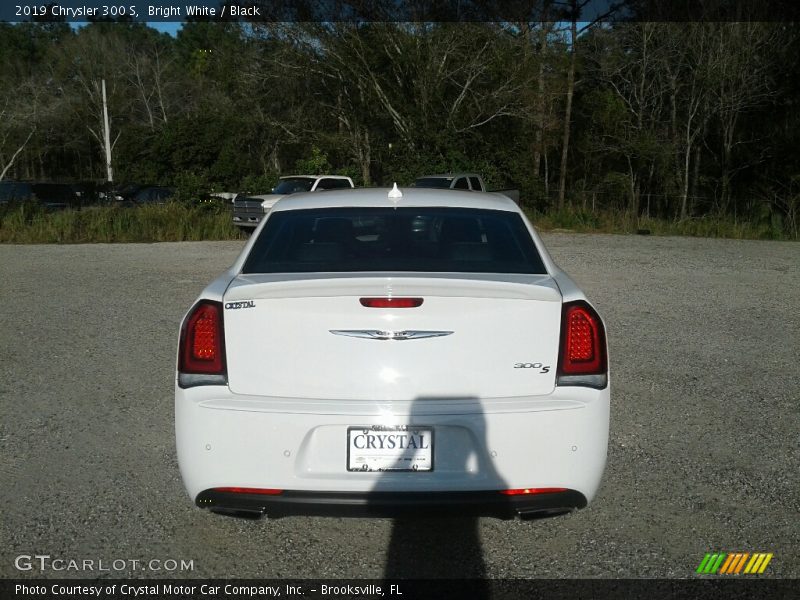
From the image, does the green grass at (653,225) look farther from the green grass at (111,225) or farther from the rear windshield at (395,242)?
the rear windshield at (395,242)

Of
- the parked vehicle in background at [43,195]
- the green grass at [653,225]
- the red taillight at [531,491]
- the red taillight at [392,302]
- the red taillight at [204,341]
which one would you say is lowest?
the green grass at [653,225]

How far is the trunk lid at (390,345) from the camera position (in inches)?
120

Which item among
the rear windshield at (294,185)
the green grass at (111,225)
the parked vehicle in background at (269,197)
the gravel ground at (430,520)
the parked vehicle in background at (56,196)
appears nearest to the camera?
the gravel ground at (430,520)

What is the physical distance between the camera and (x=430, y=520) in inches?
151

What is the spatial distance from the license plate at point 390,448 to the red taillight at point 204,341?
24.5 inches

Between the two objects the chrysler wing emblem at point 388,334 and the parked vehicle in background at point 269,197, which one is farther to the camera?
the parked vehicle in background at point 269,197

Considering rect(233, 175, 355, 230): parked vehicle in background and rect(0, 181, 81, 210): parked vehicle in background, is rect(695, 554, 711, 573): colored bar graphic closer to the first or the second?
rect(233, 175, 355, 230): parked vehicle in background

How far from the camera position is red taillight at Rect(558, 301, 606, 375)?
10.3 ft

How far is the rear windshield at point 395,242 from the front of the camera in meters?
3.68

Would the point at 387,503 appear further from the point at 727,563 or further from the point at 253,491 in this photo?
the point at 727,563

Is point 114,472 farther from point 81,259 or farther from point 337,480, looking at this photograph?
point 81,259

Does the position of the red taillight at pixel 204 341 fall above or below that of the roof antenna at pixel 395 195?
below

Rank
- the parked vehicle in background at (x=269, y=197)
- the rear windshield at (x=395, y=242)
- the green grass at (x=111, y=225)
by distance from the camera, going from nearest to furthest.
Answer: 1. the rear windshield at (x=395, y=242)
2. the green grass at (x=111, y=225)
3. the parked vehicle in background at (x=269, y=197)

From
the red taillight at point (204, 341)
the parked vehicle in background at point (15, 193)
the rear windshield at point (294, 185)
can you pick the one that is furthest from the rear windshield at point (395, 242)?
the parked vehicle in background at point (15, 193)
